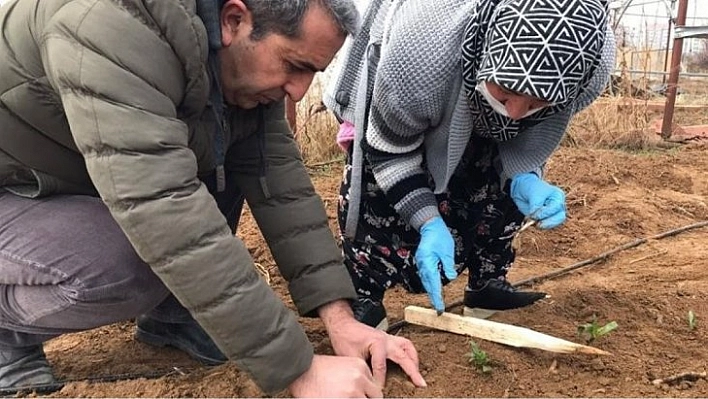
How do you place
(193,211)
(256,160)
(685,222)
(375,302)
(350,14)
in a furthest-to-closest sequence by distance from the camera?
(685,222)
(375,302)
(256,160)
(350,14)
(193,211)

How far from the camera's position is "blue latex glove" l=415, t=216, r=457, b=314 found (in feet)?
6.54

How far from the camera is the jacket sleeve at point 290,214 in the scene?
1.85 meters

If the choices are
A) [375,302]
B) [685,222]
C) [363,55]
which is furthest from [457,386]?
[685,222]

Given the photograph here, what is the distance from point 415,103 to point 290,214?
45 centimetres

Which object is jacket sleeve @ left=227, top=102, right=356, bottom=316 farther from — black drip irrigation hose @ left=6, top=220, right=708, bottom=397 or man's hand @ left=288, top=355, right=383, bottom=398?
black drip irrigation hose @ left=6, top=220, right=708, bottom=397

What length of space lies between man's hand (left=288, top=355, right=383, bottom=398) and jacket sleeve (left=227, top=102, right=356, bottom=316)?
299 millimetres

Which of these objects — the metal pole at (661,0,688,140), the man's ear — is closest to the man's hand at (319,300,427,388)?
the man's ear

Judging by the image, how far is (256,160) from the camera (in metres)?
1.97

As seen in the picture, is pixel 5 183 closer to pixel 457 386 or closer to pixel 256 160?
pixel 256 160

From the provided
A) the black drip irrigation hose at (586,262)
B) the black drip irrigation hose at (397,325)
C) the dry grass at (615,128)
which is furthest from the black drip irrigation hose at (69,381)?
the dry grass at (615,128)

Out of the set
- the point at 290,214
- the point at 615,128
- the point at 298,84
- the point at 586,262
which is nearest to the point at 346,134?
the point at 290,214

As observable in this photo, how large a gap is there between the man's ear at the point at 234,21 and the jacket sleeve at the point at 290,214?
0.43 meters

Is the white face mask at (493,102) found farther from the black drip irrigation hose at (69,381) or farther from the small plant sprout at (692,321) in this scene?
the black drip irrigation hose at (69,381)

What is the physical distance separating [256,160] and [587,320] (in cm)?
117
